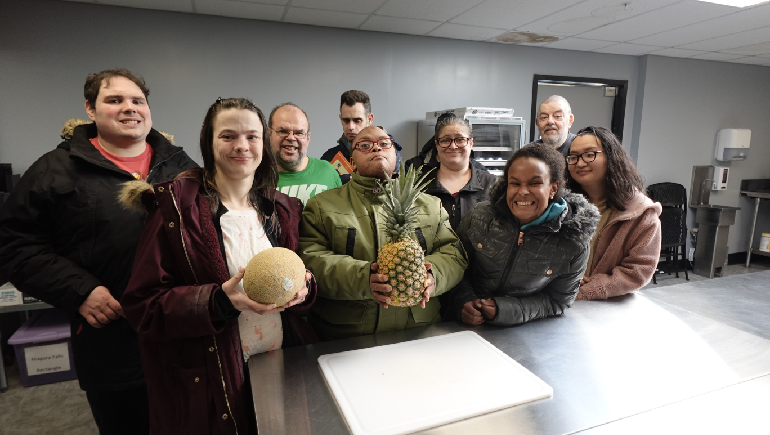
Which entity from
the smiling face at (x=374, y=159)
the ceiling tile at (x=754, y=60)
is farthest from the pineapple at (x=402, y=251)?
the ceiling tile at (x=754, y=60)

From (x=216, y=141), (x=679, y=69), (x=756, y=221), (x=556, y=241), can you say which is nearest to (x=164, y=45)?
(x=216, y=141)

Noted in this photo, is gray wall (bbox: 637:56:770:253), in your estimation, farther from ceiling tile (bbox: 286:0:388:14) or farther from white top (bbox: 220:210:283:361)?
white top (bbox: 220:210:283:361)

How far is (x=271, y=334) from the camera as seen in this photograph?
144 centimetres

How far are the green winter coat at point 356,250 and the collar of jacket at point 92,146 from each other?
856 mm

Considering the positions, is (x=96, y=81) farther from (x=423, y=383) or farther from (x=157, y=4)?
(x=157, y=4)

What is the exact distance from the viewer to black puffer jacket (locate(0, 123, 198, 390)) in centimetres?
160

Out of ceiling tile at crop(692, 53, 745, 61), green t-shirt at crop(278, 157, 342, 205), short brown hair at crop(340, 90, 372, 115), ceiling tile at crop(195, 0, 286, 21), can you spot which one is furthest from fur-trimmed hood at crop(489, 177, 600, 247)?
ceiling tile at crop(692, 53, 745, 61)

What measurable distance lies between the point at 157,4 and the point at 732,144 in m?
8.63

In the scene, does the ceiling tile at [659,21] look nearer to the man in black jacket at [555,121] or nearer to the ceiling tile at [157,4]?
the man in black jacket at [555,121]

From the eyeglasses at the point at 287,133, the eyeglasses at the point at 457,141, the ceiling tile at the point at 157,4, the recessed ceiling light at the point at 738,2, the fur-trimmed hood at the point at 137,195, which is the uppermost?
the recessed ceiling light at the point at 738,2

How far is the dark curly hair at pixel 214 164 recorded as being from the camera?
4.56 ft

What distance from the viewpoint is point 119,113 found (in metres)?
1.75

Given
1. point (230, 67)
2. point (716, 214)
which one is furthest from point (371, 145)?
point (716, 214)

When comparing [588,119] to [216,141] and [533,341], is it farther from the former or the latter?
[216,141]
